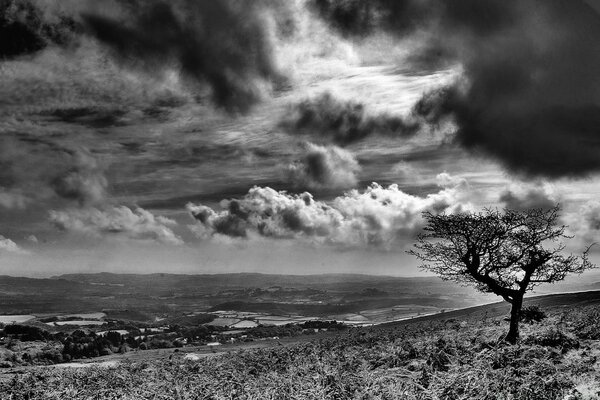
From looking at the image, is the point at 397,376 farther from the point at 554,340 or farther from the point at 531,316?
the point at 531,316

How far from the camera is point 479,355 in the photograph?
13.8 m

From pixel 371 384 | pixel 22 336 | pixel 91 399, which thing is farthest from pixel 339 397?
pixel 22 336


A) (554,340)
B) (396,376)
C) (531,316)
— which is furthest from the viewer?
(531,316)

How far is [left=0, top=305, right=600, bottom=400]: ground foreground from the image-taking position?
10461 mm

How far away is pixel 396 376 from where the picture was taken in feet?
44.7

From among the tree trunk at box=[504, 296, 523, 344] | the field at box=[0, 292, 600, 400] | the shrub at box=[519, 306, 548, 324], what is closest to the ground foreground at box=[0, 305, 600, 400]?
the field at box=[0, 292, 600, 400]

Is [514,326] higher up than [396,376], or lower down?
higher up

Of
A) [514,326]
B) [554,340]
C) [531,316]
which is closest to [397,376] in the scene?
[554,340]

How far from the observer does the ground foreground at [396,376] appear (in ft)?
34.3

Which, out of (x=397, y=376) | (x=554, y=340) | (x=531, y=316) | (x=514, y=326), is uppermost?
(x=514, y=326)

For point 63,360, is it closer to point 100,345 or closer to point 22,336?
point 100,345

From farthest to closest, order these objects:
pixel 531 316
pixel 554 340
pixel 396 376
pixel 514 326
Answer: pixel 531 316
pixel 514 326
pixel 554 340
pixel 396 376

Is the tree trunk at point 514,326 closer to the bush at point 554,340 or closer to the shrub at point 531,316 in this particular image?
the bush at point 554,340

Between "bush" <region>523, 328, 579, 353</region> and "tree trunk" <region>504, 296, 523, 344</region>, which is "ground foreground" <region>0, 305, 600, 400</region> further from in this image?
"tree trunk" <region>504, 296, 523, 344</region>
